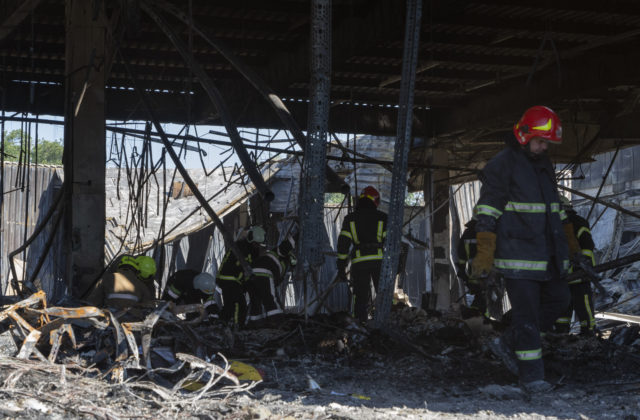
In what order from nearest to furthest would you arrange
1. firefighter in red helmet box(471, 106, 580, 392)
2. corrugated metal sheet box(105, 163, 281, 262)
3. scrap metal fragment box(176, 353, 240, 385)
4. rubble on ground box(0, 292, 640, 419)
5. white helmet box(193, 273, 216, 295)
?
rubble on ground box(0, 292, 640, 419) → scrap metal fragment box(176, 353, 240, 385) → firefighter in red helmet box(471, 106, 580, 392) → white helmet box(193, 273, 216, 295) → corrugated metal sheet box(105, 163, 281, 262)

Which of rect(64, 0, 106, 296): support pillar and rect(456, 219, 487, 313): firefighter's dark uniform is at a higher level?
rect(64, 0, 106, 296): support pillar

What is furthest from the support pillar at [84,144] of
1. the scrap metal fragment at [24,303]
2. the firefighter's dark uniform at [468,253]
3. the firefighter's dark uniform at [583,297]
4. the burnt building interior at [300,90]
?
the firefighter's dark uniform at [583,297]

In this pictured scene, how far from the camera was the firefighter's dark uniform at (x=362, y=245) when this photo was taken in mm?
9695

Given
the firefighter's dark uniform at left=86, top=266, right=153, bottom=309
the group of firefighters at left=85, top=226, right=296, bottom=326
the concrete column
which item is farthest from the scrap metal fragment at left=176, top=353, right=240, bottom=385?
the concrete column

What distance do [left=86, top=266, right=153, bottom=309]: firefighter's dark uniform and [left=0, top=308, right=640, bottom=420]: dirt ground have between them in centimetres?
81

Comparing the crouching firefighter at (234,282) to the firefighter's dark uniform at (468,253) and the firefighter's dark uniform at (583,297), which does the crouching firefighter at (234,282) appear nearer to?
the firefighter's dark uniform at (468,253)

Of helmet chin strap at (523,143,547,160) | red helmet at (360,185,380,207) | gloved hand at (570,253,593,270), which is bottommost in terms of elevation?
gloved hand at (570,253,593,270)

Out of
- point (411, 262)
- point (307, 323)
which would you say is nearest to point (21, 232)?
point (411, 262)

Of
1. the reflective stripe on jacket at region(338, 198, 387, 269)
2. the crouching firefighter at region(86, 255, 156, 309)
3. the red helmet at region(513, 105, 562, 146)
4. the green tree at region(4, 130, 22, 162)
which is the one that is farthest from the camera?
the green tree at region(4, 130, 22, 162)

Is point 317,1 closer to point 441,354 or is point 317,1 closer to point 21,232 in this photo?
point 441,354

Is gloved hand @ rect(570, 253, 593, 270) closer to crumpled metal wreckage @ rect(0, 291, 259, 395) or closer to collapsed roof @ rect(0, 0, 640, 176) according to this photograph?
collapsed roof @ rect(0, 0, 640, 176)

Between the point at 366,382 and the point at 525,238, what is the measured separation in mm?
1592

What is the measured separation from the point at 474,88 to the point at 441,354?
220 inches

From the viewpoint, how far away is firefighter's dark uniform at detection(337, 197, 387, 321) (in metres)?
9.70
